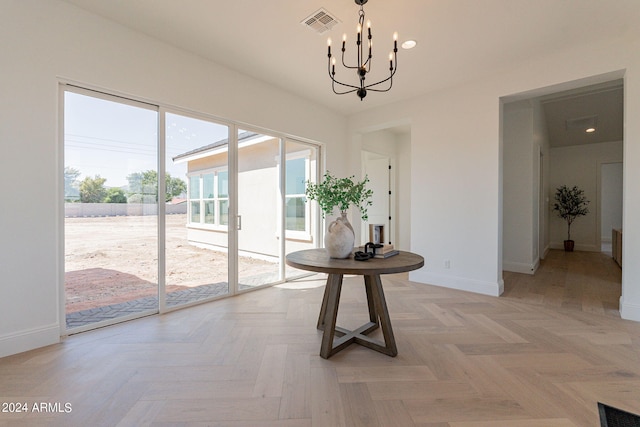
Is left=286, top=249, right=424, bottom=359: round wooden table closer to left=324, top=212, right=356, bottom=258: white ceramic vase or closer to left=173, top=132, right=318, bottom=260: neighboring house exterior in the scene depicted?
left=324, top=212, right=356, bottom=258: white ceramic vase

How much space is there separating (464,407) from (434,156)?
3377mm

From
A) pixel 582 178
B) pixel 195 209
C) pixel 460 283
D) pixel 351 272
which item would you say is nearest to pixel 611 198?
pixel 582 178

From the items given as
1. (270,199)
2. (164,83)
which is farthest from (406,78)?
(164,83)

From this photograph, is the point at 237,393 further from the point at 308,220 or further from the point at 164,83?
the point at 308,220

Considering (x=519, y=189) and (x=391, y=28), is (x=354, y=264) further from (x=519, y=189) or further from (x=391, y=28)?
(x=519, y=189)

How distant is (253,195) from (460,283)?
10.3 ft

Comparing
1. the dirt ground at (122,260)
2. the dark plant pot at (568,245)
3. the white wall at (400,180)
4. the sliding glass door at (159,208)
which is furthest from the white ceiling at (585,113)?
the dirt ground at (122,260)

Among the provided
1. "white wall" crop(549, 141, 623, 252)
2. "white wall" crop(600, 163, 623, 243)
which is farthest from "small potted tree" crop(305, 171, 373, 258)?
"white wall" crop(600, 163, 623, 243)

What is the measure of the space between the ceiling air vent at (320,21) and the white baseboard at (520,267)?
4.81m

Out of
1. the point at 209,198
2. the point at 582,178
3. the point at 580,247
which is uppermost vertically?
the point at 582,178

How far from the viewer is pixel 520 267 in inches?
195

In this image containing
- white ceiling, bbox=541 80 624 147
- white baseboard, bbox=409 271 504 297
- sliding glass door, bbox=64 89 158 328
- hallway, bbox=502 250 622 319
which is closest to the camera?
sliding glass door, bbox=64 89 158 328

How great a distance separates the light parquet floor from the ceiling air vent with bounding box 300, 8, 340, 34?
9.27 feet

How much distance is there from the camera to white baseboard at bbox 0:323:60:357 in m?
2.17
